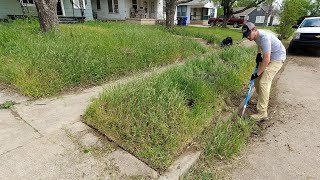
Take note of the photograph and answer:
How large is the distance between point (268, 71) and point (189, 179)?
2.51 metres

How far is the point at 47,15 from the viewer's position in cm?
685

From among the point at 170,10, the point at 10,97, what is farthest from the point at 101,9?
the point at 10,97

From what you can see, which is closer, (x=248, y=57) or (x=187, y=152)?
(x=187, y=152)

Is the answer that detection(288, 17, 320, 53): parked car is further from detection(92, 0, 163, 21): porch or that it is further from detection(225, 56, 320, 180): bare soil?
detection(92, 0, 163, 21): porch

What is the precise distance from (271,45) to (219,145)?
2.13 meters

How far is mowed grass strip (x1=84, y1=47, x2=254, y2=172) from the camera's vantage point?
276cm

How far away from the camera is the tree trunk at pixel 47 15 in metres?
6.74

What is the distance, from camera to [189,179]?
2.52 m

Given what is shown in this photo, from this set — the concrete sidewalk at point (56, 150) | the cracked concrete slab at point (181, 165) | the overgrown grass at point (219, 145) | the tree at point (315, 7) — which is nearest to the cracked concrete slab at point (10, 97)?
the concrete sidewalk at point (56, 150)

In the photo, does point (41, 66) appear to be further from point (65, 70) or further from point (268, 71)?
point (268, 71)

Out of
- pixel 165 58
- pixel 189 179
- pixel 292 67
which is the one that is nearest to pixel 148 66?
pixel 165 58

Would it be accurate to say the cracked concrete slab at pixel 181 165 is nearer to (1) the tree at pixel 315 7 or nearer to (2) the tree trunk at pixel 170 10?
(2) the tree trunk at pixel 170 10

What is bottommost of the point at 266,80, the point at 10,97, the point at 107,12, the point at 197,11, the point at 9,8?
the point at 10,97

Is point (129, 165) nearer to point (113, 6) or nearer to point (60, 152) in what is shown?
point (60, 152)
